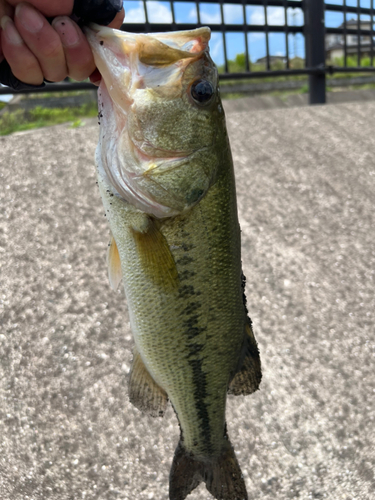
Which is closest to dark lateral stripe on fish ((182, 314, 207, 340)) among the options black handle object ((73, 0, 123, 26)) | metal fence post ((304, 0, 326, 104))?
black handle object ((73, 0, 123, 26))

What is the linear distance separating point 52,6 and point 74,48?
0.12 metres

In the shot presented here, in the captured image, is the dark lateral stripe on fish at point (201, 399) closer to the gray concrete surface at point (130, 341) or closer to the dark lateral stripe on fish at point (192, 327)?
the dark lateral stripe on fish at point (192, 327)

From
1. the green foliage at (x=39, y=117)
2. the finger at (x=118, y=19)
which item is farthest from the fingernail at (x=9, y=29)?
the green foliage at (x=39, y=117)

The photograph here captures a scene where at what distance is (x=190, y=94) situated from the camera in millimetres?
1234

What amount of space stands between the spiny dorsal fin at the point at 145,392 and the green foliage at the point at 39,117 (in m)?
2.89

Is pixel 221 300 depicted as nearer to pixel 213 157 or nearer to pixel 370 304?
pixel 213 157

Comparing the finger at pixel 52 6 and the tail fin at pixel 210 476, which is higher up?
the finger at pixel 52 6

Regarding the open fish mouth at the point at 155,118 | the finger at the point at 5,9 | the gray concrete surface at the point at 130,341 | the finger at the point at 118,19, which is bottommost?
the gray concrete surface at the point at 130,341

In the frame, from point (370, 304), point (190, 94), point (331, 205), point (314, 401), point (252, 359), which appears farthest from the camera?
point (331, 205)

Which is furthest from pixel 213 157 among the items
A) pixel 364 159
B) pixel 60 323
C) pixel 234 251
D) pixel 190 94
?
pixel 364 159

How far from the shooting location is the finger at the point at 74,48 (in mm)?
1217

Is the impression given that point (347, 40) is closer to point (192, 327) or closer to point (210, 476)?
point (192, 327)

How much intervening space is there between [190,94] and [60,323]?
1514 mm

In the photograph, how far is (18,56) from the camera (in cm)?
129
